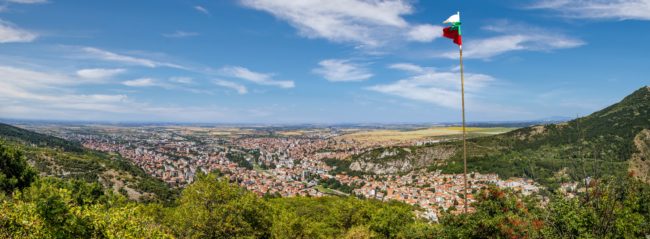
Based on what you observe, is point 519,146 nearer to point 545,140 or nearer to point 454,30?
point 545,140

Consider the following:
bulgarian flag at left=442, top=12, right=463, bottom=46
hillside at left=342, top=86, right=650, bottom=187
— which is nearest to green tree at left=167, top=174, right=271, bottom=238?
bulgarian flag at left=442, top=12, right=463, bottom=46

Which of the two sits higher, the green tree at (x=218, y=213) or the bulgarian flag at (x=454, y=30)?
the bulgarian flag at (x=454, y=30)

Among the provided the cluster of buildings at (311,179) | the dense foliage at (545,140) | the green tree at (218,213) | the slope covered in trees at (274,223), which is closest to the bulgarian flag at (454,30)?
the slope covered in trees at (274,223)

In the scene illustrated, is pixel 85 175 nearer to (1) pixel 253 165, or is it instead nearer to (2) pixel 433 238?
(2) pixel 433 238

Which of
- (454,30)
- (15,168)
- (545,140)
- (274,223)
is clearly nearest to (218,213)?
(274,223)

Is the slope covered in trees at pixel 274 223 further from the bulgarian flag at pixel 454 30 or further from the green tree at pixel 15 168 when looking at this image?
the green tree at pixel 15 168

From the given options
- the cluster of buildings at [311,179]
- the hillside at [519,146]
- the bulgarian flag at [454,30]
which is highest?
the bulgarian flag at [454,30]

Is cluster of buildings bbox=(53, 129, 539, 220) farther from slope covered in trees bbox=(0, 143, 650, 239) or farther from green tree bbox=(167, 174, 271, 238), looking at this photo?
green tree bbox=(167, 174, 271, 238)

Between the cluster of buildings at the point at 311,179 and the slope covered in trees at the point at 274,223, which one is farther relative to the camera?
the cluster of buildings at the point at 311,179

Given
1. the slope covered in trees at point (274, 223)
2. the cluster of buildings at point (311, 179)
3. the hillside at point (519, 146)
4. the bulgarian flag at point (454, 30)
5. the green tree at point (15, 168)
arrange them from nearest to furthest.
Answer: the slope covered in trees at point (274, 223)
the bulgarian flag at point (454, 30)
the green tree at point (15, 168)
the cluster of buildings at point (311, 179)
the hillside at point (519, 146)

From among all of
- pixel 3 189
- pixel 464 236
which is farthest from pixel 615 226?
pixel 3 189
